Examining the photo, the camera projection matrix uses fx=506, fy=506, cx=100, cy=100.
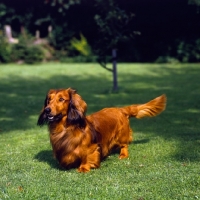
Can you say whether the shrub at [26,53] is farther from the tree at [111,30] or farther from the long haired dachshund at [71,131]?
the long haired dachshund at [71,131]

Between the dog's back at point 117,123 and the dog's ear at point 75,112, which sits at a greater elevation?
the dog's ear at point 75,112

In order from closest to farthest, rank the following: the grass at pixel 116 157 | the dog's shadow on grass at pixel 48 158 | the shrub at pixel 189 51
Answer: the grass at pixel 116 157, the dog's shadow on grass at pixel 48 158, the shrub at pixel 189 51

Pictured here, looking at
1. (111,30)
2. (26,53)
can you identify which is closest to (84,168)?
(111,30)

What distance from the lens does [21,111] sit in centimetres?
1212

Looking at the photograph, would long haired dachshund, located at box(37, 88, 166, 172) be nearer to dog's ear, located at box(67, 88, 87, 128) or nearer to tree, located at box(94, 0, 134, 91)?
dog's ear, located at box(67, 88, 87, 128)

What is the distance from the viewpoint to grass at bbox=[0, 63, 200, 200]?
534cm

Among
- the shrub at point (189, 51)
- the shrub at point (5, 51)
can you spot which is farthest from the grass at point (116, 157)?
the shrub at point (189, 51)

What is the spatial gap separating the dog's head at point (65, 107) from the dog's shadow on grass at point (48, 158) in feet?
2.26

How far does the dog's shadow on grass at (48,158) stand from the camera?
6.68 m

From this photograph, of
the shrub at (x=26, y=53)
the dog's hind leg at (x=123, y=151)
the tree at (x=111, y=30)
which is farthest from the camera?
the shrub at (x=26, y=53)

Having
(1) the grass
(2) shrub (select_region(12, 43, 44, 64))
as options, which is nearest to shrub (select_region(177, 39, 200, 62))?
(2) shrub (select_region(12, 43, 44, 64))

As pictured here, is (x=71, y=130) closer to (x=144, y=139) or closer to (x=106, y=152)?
(x=106, y=152)

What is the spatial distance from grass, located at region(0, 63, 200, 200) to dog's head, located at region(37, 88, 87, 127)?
662 mm

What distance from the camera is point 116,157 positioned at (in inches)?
282
